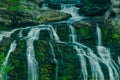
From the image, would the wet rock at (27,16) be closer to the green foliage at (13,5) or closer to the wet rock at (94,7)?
the green foliage at (13,5)

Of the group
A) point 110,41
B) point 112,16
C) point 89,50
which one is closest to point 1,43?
point 89,50

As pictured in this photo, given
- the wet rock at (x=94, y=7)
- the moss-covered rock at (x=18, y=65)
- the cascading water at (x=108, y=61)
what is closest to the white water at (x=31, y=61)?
the moss-covered rock at (x=18, y=65)

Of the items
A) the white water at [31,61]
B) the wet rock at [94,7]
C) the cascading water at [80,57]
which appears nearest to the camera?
the white water at [31,61]

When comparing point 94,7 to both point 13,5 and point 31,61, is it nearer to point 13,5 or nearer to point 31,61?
point 13,5

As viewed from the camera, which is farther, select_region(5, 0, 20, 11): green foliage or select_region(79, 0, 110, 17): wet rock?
select_region(79, 0, 110, 17): wet rock

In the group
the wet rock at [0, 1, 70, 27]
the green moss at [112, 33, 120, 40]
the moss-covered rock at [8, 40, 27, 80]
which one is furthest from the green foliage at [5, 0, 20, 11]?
the green moss at [112, 33, 120, 40]

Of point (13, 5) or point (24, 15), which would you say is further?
point (13, 5)

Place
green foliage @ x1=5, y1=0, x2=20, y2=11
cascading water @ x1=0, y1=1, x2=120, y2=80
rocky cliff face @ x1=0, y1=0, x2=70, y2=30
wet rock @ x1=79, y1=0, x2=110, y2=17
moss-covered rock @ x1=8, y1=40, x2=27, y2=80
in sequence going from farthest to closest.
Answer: wet rock @ x1=79, y1=0, x2=110, y2=17 → green foliage @ x1=5, y1=0, x2=20, y2=11 → rocky cliff face @ x1=0, y1=0, x2=70, y2=30 → cascading water @ x1=0, y1=1, x2=120, y2=80 → moss-covered rock @ x1=8, y1=40, x2=27, y2=80

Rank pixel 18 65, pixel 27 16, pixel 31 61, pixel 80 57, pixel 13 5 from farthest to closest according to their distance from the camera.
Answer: pixel 13 5 → pixel 27 16 → pixel 80 57 → pixel 31 61 → pixel 18 65

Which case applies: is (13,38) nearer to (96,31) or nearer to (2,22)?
(2,22)

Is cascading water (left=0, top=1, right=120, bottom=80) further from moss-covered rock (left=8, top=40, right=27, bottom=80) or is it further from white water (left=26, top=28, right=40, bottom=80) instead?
moss-covered rock (left=8, top=40, right=27, bottom=80)

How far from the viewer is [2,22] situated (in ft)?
88.7

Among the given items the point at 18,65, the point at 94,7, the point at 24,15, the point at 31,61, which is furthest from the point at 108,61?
the point at 24,15

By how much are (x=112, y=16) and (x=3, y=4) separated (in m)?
7.71
